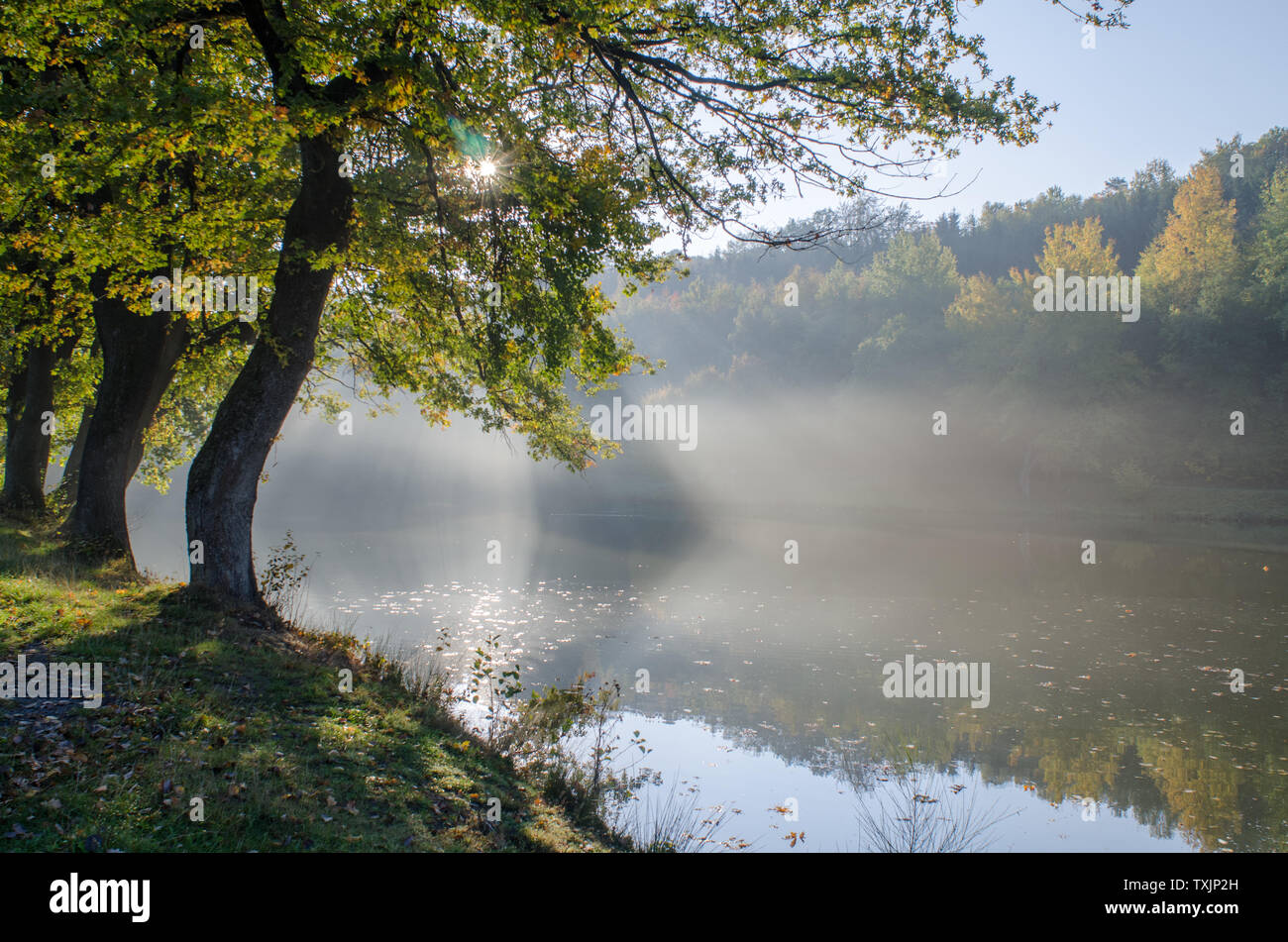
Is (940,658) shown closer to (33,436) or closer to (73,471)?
(33,436)

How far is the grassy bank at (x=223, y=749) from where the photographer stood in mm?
4844

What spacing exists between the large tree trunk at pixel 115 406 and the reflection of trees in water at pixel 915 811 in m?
13.0

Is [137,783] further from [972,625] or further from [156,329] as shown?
[972,625]

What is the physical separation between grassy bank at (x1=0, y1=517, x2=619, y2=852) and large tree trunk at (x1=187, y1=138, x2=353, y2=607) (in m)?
0.80

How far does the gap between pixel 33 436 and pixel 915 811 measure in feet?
66.8

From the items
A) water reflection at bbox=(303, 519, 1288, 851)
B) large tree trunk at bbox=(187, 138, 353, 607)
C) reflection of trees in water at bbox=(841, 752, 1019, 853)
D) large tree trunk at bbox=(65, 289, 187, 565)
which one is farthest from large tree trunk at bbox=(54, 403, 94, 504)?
reflection of trees in water at bbox=(841, 752, 1019, 853)

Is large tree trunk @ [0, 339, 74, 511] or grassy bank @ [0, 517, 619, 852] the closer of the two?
grassy bank @ [0, 517, 619, 852]

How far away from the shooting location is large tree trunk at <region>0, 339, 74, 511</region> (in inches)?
671

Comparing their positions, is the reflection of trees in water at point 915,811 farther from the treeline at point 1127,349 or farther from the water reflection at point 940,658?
the treeline at point 1127,349

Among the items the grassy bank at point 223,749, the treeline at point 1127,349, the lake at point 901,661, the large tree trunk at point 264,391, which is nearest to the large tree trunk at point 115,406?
the grassy bank at point 223,749

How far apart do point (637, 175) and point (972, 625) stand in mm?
15975

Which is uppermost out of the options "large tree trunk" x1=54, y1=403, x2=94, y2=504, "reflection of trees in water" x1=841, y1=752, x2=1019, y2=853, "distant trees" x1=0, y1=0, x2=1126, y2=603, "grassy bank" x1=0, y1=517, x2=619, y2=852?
"distant trees" x1=0, y1=0, x2=1126, y2=603

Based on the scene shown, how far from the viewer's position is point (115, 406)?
13.0m

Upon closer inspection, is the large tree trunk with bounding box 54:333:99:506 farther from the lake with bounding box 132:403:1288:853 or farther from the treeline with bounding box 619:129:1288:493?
the treeline with bounding box 619:129:1288:493
